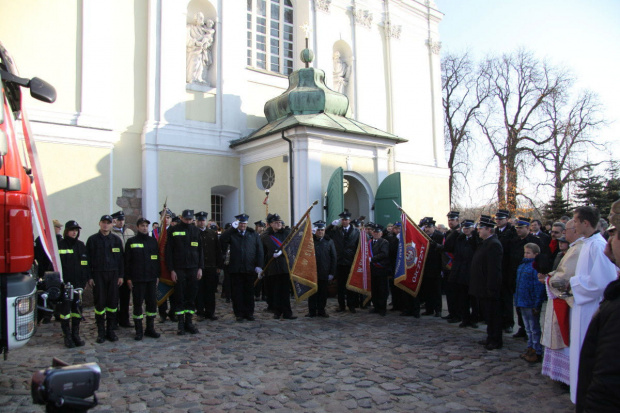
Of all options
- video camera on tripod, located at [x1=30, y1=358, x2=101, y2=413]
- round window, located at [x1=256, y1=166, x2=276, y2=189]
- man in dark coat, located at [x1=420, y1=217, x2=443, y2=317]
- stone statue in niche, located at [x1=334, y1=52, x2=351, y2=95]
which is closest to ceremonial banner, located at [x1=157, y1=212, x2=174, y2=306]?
man in dark coat, located at [x1=420, y1=217, x2=443, y2=317]

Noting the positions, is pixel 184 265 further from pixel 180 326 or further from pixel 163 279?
pixel 180 326

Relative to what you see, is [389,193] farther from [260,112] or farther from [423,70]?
[423,70]

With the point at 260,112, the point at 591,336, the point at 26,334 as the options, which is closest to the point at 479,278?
the point at 591,336

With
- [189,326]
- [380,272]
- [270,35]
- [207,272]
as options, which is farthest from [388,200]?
[189,326]

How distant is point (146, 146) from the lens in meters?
15.3

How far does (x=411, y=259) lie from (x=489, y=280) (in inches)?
104

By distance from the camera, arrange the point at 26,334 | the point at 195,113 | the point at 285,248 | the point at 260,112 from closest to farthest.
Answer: the point at 26,334, the point at 285,248, the point at 195,113, the point at 260,112

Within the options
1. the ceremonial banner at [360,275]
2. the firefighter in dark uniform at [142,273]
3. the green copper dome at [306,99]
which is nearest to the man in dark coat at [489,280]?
the ceremonial banner at [360,275]

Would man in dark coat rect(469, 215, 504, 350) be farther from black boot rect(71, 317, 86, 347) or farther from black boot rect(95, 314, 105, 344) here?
black boot rect(71, 317, 86, 347)

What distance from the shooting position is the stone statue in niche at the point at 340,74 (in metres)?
20.1

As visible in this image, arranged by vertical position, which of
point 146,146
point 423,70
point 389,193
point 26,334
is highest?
point 423,70

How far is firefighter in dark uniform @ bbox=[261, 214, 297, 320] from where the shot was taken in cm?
953

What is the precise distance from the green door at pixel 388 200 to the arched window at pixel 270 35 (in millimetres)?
6156

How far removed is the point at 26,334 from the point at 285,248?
5.94 metres
